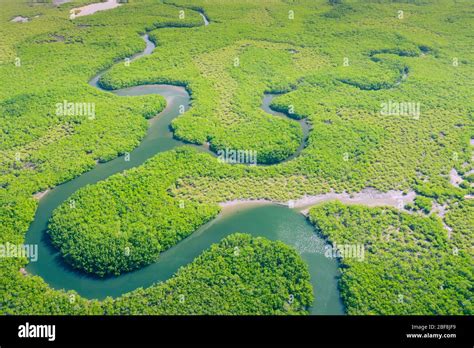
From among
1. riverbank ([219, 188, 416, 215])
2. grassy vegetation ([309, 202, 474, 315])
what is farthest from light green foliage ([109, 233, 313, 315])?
riverbank ([219, 188, 416, 215])

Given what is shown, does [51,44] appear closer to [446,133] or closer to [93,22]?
[93,22]

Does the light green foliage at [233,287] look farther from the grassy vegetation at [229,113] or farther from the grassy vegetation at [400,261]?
the grassy vegetation at [400,261]

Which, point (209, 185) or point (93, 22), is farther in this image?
point (93, 22)

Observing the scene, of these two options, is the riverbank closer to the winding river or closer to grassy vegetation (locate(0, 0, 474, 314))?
the winding river

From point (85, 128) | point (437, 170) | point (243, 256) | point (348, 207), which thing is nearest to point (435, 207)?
point (437, 170)

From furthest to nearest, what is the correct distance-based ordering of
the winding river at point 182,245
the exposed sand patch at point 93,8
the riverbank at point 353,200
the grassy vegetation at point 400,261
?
the exposed sand patch at point 93,8, the riverbank at point 353,200, the winding river at point 182,245, the grassy vegetation at point 400,261

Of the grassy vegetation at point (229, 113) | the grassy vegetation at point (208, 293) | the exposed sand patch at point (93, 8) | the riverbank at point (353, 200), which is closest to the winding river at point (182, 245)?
the riverbank at point (353, 200)
